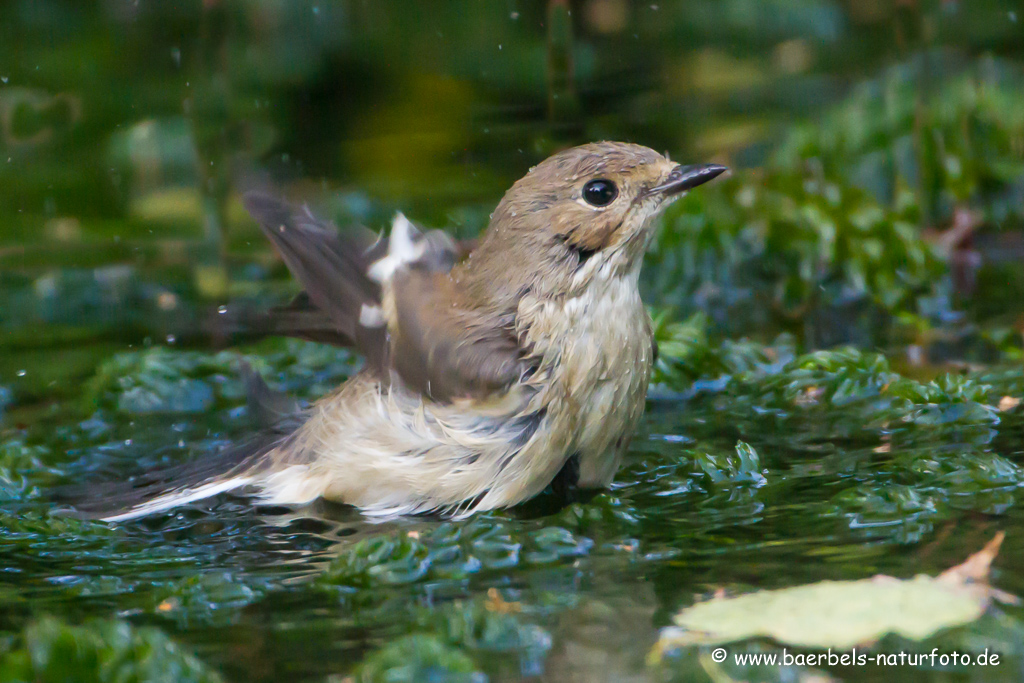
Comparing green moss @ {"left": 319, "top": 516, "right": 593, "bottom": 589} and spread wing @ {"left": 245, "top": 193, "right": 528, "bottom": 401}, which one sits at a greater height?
spread wing @ {"left": 245, "top": 193, "right": 528, "bottom": 401}

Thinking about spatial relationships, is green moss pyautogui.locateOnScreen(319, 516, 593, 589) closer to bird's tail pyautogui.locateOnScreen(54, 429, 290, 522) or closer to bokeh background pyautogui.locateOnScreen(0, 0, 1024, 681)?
bokeh background pyautogui.locateOnScreen(0, 0, 1024, 681)

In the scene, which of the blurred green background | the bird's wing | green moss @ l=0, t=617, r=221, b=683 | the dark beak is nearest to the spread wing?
the bird's wing

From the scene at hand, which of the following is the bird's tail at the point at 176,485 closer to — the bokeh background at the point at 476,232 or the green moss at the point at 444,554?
the bokeh background at the point at 476,232

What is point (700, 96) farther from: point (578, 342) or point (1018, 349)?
point (578, 342)

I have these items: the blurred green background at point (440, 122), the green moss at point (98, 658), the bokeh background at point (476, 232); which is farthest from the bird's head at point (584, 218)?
the blurred green background at point (440, 122)

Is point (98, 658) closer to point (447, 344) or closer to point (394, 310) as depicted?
point (447, 344)

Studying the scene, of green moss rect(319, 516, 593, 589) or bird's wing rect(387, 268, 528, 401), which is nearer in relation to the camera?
green moss rect(319, 516, 593, 589)

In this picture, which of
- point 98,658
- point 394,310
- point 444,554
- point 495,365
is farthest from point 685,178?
point 98,658
